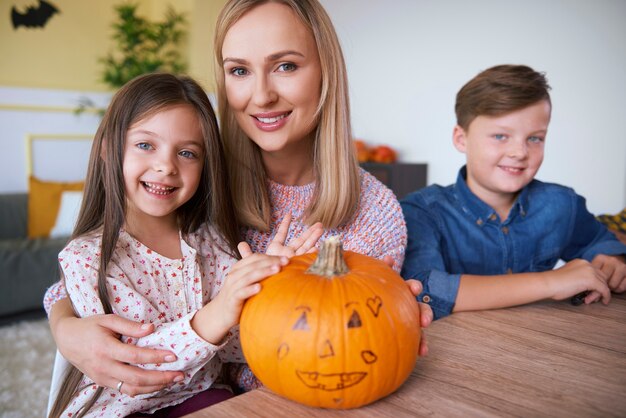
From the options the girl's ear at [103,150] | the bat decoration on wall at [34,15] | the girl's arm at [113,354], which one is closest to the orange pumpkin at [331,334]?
the girl's arm at [113,354]

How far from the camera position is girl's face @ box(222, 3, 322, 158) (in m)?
1.10

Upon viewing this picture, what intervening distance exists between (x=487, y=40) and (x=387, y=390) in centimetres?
327

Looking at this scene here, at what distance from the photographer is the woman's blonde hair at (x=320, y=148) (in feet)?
3.83

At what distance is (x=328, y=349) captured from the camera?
62cm

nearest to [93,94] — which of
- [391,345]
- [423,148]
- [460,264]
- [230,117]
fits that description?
[423,148]

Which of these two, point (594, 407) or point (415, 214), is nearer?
point (594, 407)

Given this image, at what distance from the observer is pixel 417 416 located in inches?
23.8

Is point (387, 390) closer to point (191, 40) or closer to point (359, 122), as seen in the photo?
point (359, 122)

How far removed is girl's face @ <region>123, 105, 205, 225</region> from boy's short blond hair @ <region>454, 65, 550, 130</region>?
862mm

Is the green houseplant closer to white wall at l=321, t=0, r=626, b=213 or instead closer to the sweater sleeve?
white wall at l=321, t=0, r=626, b=213

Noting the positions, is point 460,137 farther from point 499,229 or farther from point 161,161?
point 161,161

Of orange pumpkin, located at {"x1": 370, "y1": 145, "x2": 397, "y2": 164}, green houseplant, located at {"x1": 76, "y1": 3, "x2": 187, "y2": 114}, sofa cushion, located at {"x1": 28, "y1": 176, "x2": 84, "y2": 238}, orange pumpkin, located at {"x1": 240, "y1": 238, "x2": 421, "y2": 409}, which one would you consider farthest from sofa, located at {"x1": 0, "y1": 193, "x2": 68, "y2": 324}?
orange pumpkin, located at {"x1": 240, "y1": 238, "x2": 421, "y2": 409}

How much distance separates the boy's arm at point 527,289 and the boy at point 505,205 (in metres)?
0.25

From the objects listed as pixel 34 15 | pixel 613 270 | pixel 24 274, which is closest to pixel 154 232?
pixel 613 270
